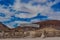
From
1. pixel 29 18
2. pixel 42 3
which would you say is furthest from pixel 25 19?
pixel 42 3

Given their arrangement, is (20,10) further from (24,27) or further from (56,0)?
(56,0)

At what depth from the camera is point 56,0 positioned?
4.98m

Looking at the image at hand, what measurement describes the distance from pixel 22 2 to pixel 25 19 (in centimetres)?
28

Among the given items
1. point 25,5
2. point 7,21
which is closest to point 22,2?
point 25,5

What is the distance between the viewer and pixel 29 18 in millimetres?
4992

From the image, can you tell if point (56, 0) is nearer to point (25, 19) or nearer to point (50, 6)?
point (50, 6)

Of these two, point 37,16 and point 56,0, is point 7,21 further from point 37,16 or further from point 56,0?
point 56,0

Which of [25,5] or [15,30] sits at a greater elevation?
[25,5]

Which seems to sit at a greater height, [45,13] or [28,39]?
[45,13]

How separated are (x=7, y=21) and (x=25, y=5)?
1.29ft

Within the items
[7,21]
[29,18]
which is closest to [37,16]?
[29,18]

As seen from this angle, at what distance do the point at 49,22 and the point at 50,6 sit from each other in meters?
0.26

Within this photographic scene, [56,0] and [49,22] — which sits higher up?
[56,0]

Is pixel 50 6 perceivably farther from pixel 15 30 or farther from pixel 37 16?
pixel 15 30
